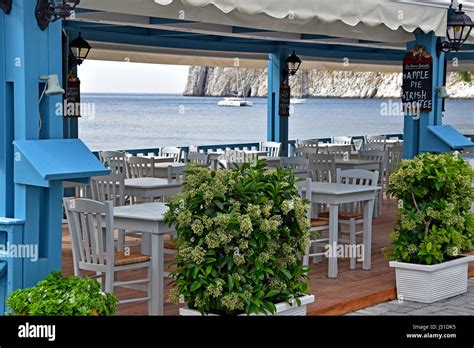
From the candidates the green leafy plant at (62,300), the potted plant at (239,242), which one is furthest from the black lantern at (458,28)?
the green leafy plant at (62,300)

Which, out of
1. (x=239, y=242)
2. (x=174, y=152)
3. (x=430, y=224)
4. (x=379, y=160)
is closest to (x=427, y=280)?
(x=430, y=224)

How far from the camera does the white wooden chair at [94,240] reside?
18.9ft

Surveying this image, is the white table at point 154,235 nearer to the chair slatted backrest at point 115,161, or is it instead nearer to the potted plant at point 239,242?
the potted plant at point 239,242

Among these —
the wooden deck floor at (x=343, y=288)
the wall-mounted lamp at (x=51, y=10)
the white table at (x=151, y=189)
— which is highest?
the wall-mounted lamp at (x=51, y=10)

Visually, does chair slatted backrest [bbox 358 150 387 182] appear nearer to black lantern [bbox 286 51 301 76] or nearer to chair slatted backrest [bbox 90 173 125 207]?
black lantern [bbox 286 51 301 76]

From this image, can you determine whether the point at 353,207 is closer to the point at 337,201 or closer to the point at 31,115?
the point at 337,201

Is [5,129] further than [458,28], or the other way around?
[458,28]

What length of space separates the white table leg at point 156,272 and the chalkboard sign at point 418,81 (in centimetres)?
389

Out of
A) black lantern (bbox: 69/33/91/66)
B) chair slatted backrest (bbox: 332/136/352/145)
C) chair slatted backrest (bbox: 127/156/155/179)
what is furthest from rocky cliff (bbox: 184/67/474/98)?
chair slatted backrest (bbox: 127/156/155/179)

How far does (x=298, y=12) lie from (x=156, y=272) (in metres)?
2.04

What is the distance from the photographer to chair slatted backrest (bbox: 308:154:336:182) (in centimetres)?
1032

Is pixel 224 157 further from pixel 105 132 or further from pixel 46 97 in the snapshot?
pixel 105 132

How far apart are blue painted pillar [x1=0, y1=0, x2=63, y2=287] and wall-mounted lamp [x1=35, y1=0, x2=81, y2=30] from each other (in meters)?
0.03

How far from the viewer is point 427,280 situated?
22.9ft
